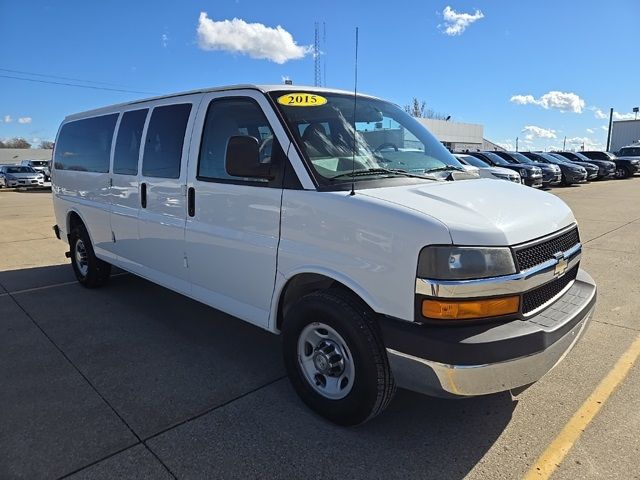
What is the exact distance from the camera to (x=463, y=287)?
2.38 m

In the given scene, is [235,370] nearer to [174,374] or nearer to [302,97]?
[174,374]

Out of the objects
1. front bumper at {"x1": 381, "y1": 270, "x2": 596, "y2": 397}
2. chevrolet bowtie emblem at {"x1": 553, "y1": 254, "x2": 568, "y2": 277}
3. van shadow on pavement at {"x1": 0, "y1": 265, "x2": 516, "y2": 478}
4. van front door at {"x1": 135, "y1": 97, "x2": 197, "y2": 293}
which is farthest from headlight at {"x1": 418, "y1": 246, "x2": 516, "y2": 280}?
van front door at {"x1": 135, "y1": 97, "x2": 197, "y2": 293}

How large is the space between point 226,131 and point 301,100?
0.67m

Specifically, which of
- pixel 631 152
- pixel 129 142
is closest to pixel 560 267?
pixel 129 142

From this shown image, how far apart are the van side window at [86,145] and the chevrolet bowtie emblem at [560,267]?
14.7ft

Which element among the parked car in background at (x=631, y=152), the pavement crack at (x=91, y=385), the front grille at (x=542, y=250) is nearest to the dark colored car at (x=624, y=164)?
the parked car in background at (x=631, y=152)

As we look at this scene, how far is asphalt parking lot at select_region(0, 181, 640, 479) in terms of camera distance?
259 centimetres

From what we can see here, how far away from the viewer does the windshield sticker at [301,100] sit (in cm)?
329

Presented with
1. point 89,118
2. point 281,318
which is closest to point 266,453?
point 281,318

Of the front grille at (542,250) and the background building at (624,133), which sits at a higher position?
the background building at (624,133)

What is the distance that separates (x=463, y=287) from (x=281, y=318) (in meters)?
1.38

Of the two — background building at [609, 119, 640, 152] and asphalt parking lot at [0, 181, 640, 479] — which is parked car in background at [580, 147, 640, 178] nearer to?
background building at [609, 119, 640, 152]

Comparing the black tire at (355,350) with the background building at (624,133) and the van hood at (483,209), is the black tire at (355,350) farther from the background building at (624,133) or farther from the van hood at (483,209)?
the background building at (624,133)

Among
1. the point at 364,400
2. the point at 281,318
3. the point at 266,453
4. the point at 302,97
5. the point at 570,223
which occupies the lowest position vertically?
the point at 266,453
